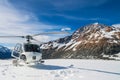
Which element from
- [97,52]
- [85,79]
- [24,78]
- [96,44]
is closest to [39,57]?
[24,78]

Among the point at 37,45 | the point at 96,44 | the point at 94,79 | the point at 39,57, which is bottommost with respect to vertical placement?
the point at 94,79

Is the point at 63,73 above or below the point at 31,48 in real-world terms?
below

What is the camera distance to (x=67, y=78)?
13.9m

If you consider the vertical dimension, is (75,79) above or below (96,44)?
below

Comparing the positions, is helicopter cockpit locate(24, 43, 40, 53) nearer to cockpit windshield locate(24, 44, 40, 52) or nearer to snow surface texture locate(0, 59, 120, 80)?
cockpit windshield locate(24, 44, 40, 52)

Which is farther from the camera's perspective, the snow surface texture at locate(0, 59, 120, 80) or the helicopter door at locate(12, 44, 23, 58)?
the helicopter door at locate(12, 44, 23, 58)

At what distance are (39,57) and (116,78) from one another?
10.3 m

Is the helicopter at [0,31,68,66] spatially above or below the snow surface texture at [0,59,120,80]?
above

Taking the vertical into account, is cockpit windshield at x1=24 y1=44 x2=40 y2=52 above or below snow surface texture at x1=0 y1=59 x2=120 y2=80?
above

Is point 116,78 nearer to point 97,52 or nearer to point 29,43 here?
point 29,43

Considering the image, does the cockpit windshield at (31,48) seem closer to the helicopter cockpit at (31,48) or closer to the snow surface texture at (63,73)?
the helicopter cockpit at (31,48)

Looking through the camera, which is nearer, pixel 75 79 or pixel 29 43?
pixel 75 79

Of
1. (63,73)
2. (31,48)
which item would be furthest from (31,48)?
(63,73)

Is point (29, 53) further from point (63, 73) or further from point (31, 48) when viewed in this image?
point (63, 73)
